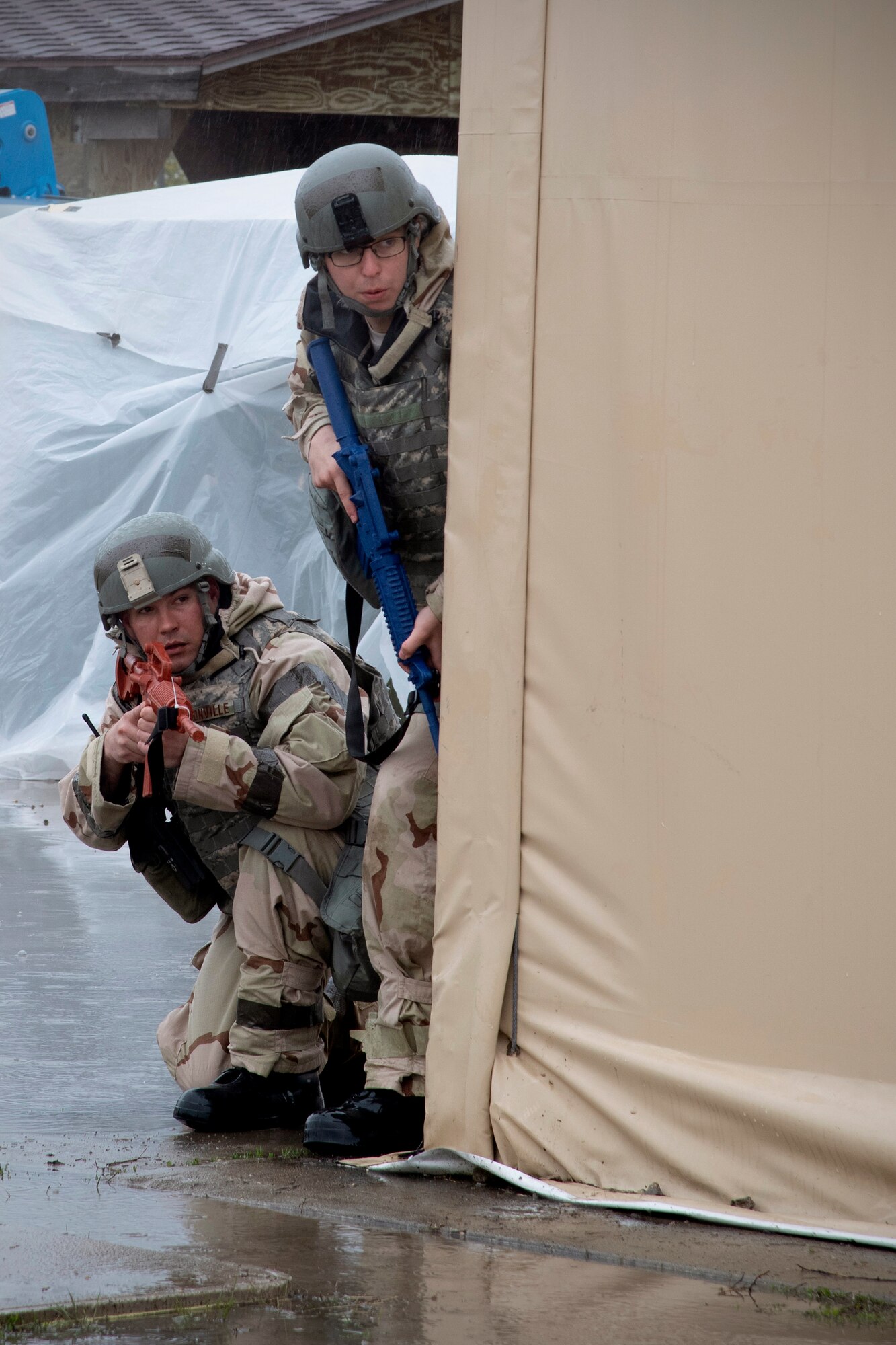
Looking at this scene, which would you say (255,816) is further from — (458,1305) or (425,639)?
(458,1305)

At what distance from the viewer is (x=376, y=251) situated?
296cm

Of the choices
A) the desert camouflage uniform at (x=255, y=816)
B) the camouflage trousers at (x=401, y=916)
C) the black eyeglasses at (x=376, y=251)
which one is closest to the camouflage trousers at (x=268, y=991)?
the desert camouflage uniform at (x=255, y=816)

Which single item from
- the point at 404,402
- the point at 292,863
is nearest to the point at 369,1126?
the point at 292,863

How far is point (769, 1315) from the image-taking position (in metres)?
1.98

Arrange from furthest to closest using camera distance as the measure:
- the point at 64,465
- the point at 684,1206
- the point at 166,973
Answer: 1. the point at 64,465
2. the point at 166,973
3. the point at 684,1206

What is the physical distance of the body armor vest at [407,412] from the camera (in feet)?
9.81

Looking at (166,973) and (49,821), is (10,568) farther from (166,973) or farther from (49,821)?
(166,973)

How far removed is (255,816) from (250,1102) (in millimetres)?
569

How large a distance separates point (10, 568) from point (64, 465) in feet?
2.14

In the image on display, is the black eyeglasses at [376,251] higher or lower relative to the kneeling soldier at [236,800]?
higher

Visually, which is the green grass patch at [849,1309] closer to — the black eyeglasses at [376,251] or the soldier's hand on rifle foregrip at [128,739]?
the soldier's hand on rifle foregrip at [128,739]

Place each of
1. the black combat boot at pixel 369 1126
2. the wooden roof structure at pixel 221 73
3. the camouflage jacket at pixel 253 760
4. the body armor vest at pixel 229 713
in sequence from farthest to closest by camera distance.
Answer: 1. the wooden roof structure at pixel 221 73
2. the body armor vest at pixel 229 713
3. the camouflage jacket at pixel 253 760
4. the black combat boot at pixel 369 1126

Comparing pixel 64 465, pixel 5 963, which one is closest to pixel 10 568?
pixel 64 465

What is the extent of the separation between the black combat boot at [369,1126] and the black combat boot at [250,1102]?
10.1 inches
